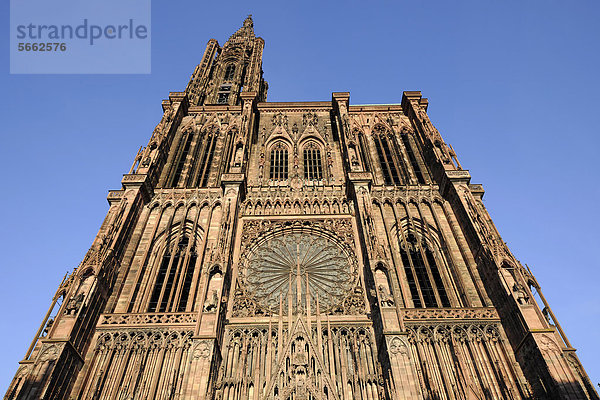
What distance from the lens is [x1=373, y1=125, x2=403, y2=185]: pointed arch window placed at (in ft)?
85.0

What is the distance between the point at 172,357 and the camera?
16219 millimetres

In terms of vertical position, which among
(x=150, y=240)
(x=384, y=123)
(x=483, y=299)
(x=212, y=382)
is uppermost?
(x=384, y=123)

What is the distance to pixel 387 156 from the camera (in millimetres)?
27828

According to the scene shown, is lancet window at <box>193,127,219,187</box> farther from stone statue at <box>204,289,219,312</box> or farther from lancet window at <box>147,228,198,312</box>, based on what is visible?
stone statue at <box>204,289,219,312</box>

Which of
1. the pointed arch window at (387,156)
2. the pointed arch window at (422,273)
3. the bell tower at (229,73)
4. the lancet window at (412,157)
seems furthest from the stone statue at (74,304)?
the bell tower at (229,73)

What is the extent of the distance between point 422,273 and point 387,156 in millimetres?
9850

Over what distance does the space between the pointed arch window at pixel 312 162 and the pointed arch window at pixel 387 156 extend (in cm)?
393

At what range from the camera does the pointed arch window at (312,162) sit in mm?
26806

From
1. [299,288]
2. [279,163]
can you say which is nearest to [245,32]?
[279,163]

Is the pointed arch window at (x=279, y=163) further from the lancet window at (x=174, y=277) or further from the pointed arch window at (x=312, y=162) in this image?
the lancet window at (x=174, y=277)

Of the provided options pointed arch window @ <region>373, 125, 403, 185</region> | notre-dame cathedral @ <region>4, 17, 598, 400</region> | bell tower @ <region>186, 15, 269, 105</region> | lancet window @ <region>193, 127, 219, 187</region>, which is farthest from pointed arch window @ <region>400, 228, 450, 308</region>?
bell tower @ <region>186, 15, 269, 105</region>

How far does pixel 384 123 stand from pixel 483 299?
1608 centimetres

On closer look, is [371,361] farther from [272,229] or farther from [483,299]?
[272,229]

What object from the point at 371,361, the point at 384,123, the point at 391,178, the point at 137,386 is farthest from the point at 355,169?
the point at 137,386
